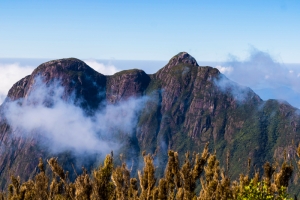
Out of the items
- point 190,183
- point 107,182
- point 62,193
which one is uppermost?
point 107,182

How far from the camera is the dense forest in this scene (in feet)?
72.2

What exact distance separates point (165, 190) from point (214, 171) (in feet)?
17.1

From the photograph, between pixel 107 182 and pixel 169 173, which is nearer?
pixel 107 182

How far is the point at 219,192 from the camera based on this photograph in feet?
92.9

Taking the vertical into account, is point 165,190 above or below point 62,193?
above

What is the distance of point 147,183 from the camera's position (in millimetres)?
25094

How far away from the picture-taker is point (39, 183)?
995 inches

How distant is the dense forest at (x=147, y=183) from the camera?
22.0 metres

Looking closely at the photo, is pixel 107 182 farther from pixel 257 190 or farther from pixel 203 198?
pixel 257 190

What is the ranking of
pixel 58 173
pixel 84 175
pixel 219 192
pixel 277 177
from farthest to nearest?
pixel 277 177 < pixel 219 192 < pixel 58 173 < pixel 84 175

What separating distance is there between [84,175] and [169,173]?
12.5m

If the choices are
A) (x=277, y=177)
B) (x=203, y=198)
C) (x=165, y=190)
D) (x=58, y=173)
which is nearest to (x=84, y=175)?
(x=58, y=173)

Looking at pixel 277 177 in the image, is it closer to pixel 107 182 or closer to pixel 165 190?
pixel 165 190

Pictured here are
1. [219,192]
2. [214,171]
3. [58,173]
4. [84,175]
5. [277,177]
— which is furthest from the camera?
→ [277,177]
